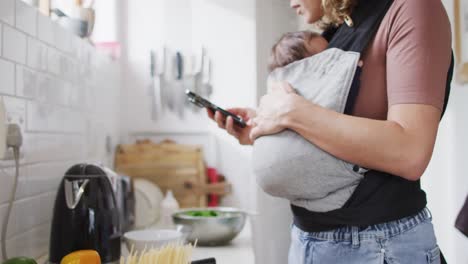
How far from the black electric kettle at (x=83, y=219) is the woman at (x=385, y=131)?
42 cm

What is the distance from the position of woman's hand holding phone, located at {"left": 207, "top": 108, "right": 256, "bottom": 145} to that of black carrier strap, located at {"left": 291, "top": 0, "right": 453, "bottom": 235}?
397 mm

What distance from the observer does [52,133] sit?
1.28 m

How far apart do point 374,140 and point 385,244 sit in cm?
22

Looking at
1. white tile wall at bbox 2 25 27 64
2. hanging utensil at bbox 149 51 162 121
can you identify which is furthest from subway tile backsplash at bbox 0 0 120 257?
hanging utensil at bbox 149 51 162 121

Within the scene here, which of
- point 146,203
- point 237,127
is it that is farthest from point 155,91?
point 237,127

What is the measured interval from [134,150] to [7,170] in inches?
42.0

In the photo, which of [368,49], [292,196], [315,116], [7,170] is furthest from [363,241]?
[7,170]

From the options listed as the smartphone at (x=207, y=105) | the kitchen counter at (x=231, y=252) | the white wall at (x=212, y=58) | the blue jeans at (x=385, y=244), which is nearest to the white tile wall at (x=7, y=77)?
the smartphone at (x=207, y=105)

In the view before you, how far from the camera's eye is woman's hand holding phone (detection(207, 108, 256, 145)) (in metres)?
1.25

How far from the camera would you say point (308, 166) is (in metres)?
0.86

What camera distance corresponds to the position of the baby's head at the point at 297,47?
1126 mm

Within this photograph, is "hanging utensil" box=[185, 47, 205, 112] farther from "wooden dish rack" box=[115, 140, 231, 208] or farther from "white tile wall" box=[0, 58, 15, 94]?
"white tile wall" box=[0, 58, 15, 94]

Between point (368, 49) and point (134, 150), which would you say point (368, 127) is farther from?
point (134, 150)

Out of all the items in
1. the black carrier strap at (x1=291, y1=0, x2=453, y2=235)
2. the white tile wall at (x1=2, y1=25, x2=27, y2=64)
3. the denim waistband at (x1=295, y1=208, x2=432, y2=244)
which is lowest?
the denim waistband at (x1=295, y1=208, x2=432, y2=244)
